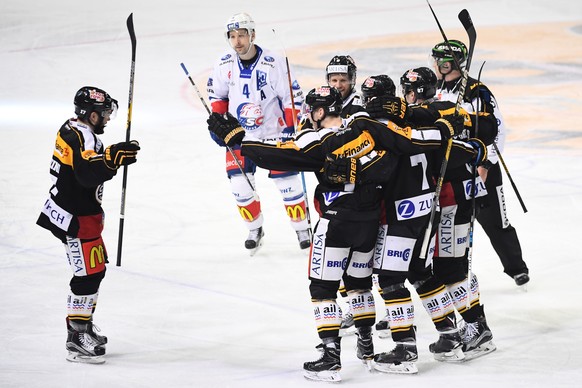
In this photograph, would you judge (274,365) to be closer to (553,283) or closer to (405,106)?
(405,106)

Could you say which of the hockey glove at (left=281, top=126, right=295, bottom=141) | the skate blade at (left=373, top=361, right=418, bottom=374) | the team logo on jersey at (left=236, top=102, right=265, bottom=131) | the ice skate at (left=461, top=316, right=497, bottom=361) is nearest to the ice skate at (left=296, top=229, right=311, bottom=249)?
the hockey glove at (left=281, top=126, right=295, bottom=141)

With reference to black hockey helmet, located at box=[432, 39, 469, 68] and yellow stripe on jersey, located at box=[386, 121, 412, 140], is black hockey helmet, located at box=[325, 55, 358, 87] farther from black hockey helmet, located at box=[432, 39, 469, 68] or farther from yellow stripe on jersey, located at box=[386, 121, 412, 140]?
yellow stripe on jersey, located at box=[386, 121, 412, 140]

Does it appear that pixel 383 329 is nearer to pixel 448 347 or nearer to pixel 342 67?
pixel 448 347

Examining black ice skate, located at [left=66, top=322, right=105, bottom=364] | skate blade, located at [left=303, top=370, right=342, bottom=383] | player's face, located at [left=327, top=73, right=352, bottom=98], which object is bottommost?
skate blade, located at [left=303, top=370, right=342, bottom=383]

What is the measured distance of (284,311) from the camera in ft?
20.7

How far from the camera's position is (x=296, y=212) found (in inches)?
302

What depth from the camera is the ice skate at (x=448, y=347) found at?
17.7ft

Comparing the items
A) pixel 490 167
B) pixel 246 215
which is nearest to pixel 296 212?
pixel 246 215

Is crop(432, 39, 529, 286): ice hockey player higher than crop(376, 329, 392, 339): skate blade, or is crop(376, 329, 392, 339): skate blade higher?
crop(432, 39, 529, 286): ice hockey player

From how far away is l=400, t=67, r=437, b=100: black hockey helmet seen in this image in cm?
553

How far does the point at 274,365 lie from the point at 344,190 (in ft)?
3.36

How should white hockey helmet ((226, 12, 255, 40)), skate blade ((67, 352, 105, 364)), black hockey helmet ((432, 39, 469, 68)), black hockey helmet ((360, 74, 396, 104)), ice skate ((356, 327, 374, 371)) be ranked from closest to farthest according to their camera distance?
1. black hockey helmet ((360, 74, 396, 104))
2. ice skate ((356, 327, 374, 371))
3. skate blade ((67, 352, 105, 364))
4. black hockey helmet ((432, 39, 469, 68))
5. white hockey helmet ((226, 12, 255, 40))

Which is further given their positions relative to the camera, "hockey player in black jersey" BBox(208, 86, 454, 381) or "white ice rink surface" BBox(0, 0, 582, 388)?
"white ice rink surface" BBox(0, 0, 582, 388)

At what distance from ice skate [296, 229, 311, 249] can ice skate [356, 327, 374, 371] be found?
231 cm
